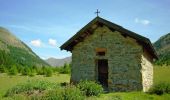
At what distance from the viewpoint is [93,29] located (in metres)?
23.9

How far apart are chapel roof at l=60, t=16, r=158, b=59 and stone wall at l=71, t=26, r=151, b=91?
0.39m

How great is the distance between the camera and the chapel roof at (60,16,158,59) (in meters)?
21.4

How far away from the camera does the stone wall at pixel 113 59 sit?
71.6 ft

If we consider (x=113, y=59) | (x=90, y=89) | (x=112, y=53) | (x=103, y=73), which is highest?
(x=112, y=53)

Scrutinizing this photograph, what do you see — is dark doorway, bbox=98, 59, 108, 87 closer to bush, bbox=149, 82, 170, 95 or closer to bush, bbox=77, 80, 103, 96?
bush, bbox=149, 82, 170, 95

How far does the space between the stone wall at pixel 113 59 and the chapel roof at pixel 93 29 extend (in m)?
0.39

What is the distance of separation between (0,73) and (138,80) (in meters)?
39.8

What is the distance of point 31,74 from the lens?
161 ft

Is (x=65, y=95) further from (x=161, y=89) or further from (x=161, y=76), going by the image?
(x=161, y=76)

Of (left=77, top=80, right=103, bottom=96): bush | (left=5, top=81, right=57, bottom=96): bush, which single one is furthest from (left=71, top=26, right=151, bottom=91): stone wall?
(left=5, top=81, right=57, bottom=96): bush

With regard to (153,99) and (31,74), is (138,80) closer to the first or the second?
(153,99)

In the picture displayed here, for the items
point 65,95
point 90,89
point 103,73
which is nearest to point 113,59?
point 103,73

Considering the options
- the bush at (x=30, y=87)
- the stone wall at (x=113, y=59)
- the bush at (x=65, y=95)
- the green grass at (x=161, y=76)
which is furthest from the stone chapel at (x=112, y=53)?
the green grass at (x=161, y=76)

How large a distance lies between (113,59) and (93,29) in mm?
3100
